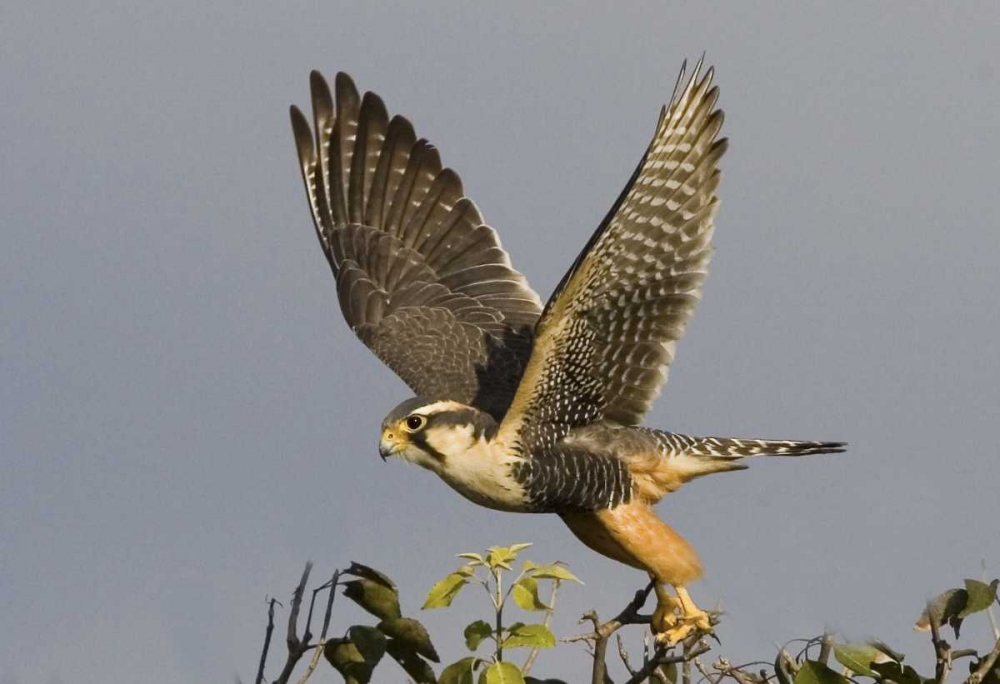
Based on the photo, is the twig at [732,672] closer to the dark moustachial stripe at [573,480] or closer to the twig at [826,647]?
the twig at [826,647]

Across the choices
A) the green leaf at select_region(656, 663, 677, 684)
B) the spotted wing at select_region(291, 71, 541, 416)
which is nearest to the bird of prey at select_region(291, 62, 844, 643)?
the spotted wing at select_region(291, 71, 541, 416)

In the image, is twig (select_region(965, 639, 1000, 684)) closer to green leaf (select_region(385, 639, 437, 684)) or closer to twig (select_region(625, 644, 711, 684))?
twig (select_region(625, 644, 711, 684))

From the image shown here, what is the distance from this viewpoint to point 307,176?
793 cm

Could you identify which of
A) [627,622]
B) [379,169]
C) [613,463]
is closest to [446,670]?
[627,622]

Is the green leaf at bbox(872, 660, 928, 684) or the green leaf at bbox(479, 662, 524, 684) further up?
the green leaf at bbox(872, 660, 928, 684)

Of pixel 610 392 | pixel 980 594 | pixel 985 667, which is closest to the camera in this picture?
pixel 985 667

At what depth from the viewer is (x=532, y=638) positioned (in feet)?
11.9

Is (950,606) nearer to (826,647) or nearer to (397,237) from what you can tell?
(826,647)

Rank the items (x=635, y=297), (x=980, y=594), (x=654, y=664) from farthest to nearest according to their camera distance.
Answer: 1. (x=635, y=297)
2. (x=654, y=664)
3. (x=980, y=594)

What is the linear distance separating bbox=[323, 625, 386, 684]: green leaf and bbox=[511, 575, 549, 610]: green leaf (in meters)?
0.38

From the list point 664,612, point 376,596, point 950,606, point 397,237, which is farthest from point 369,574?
point 397,237

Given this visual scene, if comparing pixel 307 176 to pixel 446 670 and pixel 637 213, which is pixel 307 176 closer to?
pixel 637 213

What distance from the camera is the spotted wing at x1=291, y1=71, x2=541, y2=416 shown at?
727 centimetres

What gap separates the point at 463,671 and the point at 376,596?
14.0 inches
